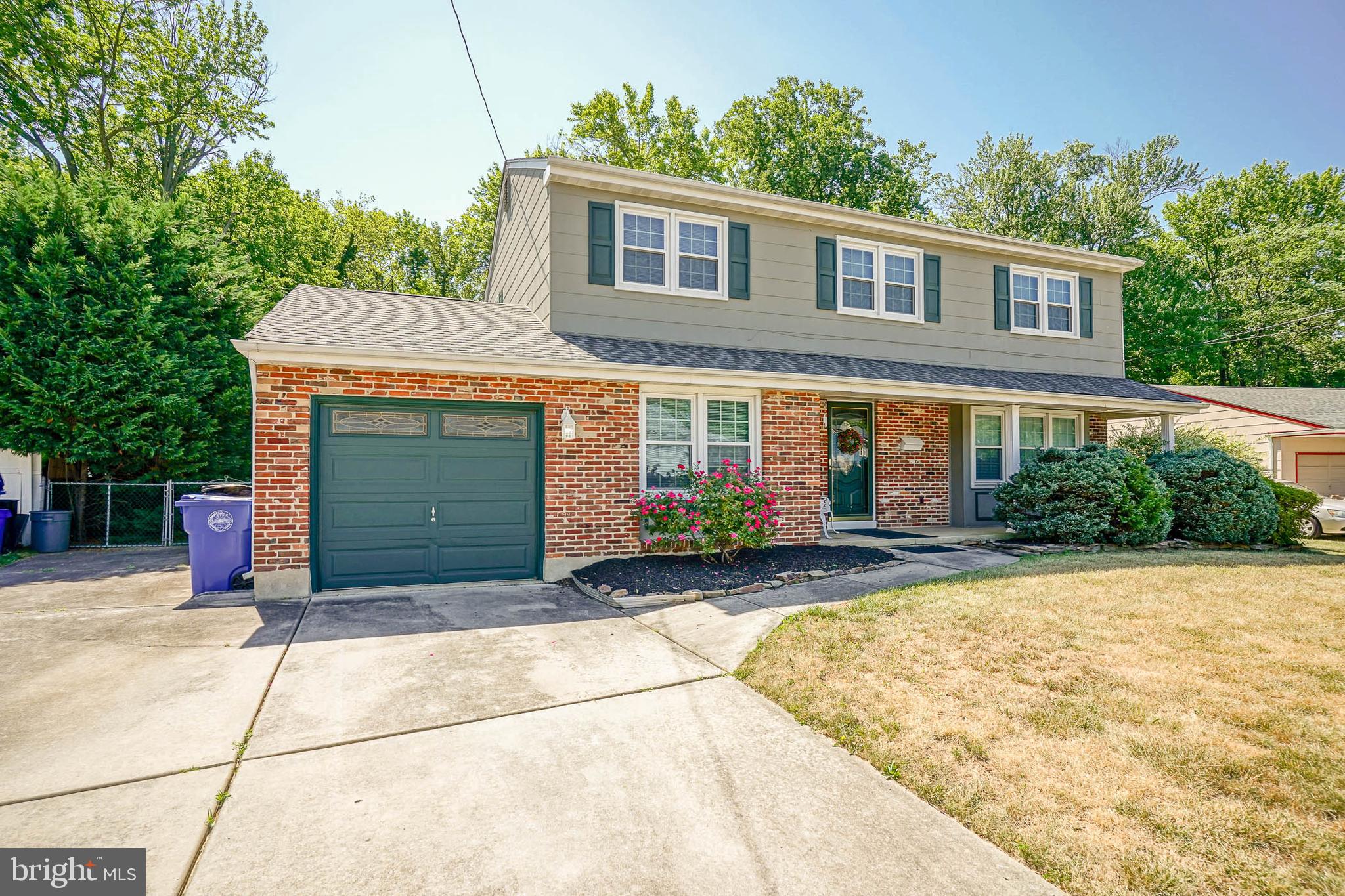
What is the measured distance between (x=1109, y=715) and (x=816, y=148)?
25975 millimetres

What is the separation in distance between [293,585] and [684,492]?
4675 mm

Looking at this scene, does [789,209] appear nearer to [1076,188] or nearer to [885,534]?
[885,534]

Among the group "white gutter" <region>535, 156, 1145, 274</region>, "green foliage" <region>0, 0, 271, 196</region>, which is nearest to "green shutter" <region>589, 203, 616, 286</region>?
"white gutter" <region>535, 156, 1145, 274</region>

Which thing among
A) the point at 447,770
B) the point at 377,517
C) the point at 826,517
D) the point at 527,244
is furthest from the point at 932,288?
the point at 447,770

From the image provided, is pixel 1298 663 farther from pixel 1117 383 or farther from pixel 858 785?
pixel 1117 383

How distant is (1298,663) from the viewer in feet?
13.5

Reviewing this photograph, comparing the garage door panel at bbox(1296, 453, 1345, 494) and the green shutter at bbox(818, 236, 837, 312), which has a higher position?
the green shutter at bbox(818, 236, 837, 312)

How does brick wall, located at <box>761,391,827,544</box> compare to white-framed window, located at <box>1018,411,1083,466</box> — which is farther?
white-framed window, located at <box>1018,411,1083,466</box>

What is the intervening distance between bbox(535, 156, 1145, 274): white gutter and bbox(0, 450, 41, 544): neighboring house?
9.97 metres

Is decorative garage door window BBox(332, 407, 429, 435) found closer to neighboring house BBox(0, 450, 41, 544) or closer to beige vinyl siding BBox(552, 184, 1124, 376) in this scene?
beige vinyl siding BBox(552, 184, 1124, 376)

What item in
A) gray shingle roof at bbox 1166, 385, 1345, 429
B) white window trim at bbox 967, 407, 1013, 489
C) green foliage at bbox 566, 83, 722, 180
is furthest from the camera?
green foliage at bbox 566, 83, 722, 180

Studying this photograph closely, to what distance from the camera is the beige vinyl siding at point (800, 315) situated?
9008 mm

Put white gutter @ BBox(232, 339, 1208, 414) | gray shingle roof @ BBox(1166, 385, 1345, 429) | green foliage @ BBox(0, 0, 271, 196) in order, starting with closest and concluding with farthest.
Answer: white gutter @ BBox(232, 339, 1208, 414) → green foliage @ BBox(0, 0, 271, 196) → gray shingle roof @ BBox(1166, 385, 1345, 429)

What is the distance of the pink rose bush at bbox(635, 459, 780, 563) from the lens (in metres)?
7.94
